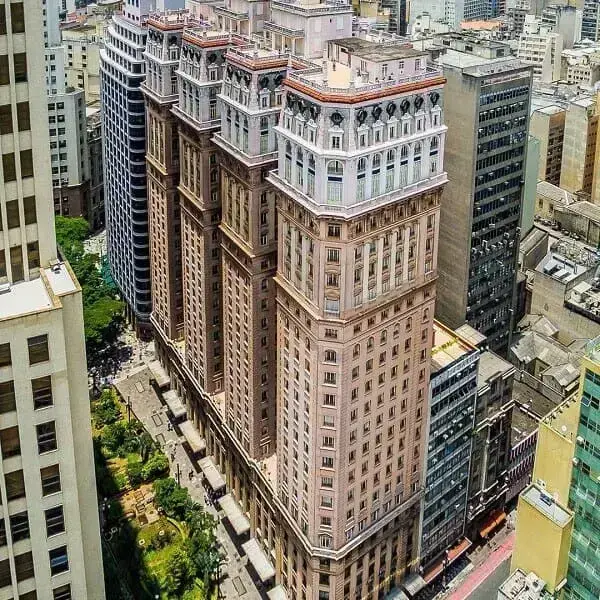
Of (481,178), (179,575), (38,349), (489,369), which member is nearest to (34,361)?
(38,349)

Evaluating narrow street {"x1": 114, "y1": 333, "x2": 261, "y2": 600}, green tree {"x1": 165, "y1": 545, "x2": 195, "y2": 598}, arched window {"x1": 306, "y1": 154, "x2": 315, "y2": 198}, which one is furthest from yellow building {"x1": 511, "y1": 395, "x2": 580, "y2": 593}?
green tree {"x1": 165, "y1": 545, "x2": 195, "y2": 598}

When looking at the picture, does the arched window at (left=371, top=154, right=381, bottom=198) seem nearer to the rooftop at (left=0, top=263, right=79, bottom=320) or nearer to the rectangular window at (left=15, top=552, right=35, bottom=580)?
the rooftop at (left=0, top=263, right=79, bottom=320)

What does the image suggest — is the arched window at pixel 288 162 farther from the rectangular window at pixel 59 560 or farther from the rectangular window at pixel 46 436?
the rectangular window at pixel 59 560

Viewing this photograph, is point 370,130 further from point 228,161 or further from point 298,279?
point 228,161

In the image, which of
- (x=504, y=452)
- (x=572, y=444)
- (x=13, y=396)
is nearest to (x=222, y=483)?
(x=504, y=452)

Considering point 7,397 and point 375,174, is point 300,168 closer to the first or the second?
point 375,174

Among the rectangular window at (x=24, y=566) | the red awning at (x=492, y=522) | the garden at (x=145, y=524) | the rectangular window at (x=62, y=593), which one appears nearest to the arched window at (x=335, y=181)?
the rectangular window at (x=62, y=593)
